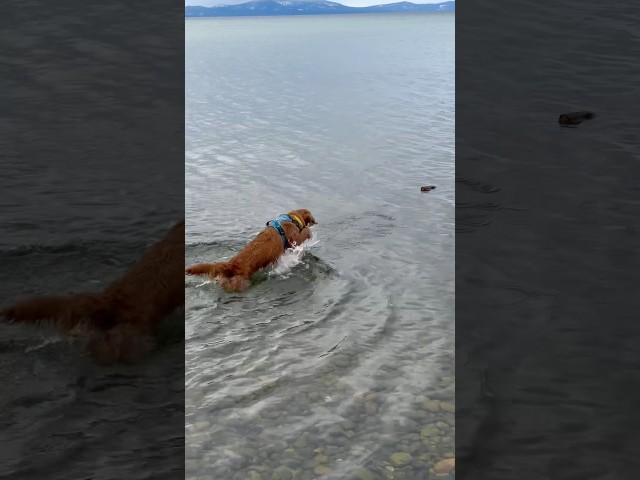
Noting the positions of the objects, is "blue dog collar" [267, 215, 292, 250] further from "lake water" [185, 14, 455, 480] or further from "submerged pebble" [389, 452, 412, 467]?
"submerged pebble" [389, 452, 412, 467]

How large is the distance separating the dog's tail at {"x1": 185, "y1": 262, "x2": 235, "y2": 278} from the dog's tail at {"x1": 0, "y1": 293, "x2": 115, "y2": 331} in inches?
80.0

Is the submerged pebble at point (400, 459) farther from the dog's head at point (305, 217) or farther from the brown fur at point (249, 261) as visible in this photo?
the dog's head at point (305, 217)

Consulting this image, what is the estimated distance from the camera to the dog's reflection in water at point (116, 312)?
4.82m

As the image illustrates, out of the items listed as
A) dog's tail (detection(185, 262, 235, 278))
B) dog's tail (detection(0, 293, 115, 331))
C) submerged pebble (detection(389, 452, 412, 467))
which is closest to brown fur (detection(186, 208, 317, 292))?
dog's tail (detection(185, 262, 235, 278))

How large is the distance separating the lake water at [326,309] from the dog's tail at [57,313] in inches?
33.9

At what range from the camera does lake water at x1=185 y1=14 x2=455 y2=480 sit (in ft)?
13.2

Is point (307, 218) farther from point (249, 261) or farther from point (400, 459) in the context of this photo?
point (400, 459)
